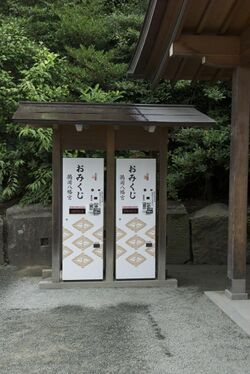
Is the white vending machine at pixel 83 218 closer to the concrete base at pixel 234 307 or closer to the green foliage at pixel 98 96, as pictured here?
the concrete base at pixel 234 307

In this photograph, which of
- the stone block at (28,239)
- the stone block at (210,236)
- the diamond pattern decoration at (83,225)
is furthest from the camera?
the stone block at (210,236)

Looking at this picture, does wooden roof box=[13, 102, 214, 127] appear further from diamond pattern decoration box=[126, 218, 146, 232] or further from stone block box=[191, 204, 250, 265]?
stone block box=[191, 204, 250, 265]

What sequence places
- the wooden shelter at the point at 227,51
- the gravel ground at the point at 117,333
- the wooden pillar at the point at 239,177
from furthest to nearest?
1. the wooden pillar at the point at 239,177
2. the wooden shelter at the point at 227,51
3. the gravel ground at the point at 117,333

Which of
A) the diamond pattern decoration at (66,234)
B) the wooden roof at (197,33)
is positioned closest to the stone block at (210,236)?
the diamond pattern decoration at (66,234)

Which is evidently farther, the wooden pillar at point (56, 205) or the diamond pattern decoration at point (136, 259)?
the diamond pattern decoration at point (136, 259)

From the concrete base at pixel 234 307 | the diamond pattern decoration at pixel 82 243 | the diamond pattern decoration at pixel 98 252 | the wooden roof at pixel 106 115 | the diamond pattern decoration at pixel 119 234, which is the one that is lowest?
the concrete base at pixel 234 307

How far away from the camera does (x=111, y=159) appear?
275 inches

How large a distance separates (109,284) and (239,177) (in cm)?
249

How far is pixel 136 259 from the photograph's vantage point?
7.06m

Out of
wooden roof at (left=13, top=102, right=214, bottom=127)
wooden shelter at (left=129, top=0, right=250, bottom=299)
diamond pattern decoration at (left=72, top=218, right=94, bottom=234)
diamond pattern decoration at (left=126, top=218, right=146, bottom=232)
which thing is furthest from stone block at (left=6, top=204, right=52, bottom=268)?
wooden shelter at (left=129, top=0, right=250, bottom=299)

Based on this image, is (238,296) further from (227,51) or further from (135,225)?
(227,51)

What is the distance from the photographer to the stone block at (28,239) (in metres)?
8.04

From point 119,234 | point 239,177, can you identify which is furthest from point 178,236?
point 239,177

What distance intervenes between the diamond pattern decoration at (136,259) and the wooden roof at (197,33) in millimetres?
2732
